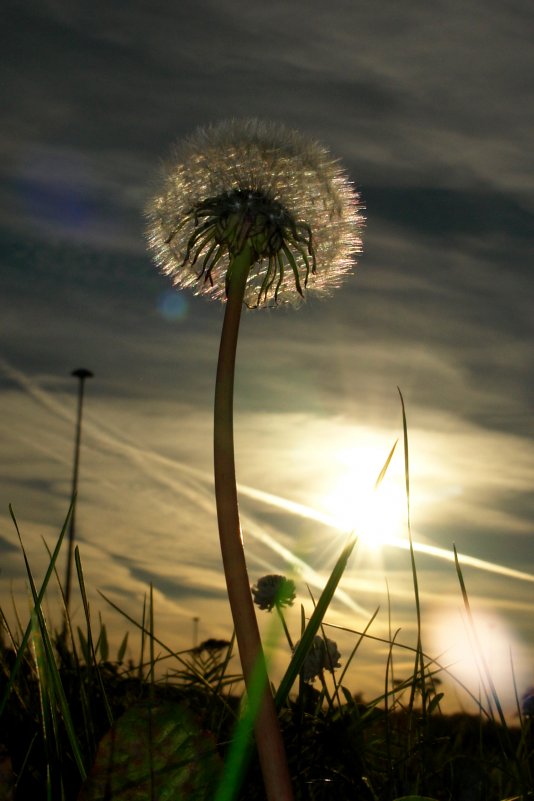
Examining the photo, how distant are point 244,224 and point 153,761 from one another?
1537 mm

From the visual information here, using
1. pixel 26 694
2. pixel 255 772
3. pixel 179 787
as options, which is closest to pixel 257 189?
pixel 179 787

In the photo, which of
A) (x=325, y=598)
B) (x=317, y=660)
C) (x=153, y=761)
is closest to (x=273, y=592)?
(x=317, y=660)

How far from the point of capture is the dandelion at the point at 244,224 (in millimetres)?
2270

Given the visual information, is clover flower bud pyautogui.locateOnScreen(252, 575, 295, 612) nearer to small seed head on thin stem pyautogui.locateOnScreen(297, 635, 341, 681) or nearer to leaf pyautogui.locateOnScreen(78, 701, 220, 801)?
small seed head on thin stem pyautogui.locateOnScreen(297, 635, 341, 681)

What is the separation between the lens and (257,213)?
261 centimetres

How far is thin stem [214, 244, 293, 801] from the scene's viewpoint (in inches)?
79.0

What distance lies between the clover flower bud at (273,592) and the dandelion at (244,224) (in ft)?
5.51

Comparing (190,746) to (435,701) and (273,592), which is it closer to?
(435,701)

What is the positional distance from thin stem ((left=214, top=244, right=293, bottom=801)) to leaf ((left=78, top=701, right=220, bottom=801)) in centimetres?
28

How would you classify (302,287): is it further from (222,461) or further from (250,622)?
(250,622)

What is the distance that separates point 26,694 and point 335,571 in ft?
6.34

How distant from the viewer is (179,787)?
2230 mm

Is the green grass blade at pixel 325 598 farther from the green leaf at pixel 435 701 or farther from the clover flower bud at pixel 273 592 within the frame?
the clover flower bud at pixel 273 592

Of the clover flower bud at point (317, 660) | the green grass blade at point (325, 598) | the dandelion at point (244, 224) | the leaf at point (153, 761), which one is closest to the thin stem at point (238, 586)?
the dandelion at point (244, 224)
